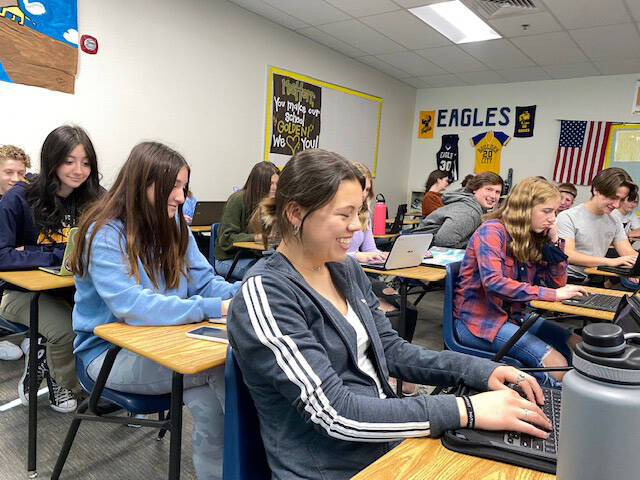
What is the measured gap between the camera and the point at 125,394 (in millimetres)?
1434

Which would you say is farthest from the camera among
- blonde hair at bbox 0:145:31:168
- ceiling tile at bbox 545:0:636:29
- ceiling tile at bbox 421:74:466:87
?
ceiling tile at bbox 421:74:466:87

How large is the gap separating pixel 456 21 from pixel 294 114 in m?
2.03

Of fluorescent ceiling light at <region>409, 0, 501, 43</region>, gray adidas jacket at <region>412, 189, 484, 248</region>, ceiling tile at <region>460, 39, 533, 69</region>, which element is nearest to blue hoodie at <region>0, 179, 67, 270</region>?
gray adidas jacket at <region>412, 189, 484, 248</region>

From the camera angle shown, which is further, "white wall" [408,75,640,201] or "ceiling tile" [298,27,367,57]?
"white wall" [408,75,640,201]

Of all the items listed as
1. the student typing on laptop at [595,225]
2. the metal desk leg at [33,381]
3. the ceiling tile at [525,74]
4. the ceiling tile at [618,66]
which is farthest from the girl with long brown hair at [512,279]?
the ceiling tile at [525,74]

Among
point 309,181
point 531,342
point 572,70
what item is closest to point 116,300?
point 309,181

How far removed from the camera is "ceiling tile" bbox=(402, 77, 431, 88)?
24.3 ft

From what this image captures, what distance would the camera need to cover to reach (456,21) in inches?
200

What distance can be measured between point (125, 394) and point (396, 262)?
5.40 feet

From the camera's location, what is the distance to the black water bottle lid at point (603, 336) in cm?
47

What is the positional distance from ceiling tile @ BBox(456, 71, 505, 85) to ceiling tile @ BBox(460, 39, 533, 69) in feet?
1.24

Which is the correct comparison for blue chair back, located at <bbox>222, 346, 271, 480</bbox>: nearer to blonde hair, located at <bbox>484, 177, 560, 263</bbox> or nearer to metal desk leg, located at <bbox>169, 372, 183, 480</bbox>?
metal desk leg, located at <bbox>169, 372, 183, 480</bbox>

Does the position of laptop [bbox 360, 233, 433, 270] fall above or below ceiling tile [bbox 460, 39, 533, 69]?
below

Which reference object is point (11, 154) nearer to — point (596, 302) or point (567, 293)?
point (567, 293)
